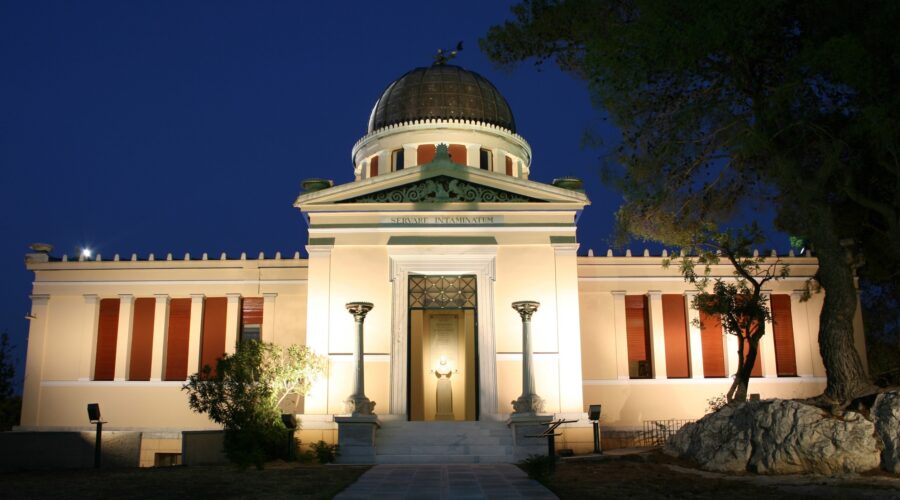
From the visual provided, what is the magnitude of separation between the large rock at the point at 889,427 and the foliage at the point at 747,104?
151cm

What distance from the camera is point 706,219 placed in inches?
856

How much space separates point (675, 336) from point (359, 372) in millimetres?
11434

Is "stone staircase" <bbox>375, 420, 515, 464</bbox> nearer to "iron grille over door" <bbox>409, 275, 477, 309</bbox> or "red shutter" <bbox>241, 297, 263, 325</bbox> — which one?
"iron grille over door" <bbox>409, 275, 477, 309</bbox>

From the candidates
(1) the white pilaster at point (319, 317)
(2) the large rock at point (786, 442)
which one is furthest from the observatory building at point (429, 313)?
(2) the large rock at point (786, 442)

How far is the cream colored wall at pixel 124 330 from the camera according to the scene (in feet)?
91.4

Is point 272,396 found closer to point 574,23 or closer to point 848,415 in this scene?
point 574,23

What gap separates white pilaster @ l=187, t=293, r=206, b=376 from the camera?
2831 centimetres

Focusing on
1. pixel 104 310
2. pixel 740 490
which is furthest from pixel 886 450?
pixel 104 310

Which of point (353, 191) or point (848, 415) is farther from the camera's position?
point (353, 191)

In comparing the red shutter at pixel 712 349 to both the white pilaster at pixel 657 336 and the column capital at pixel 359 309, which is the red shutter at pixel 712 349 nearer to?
the white pilaster at pixel 657 336

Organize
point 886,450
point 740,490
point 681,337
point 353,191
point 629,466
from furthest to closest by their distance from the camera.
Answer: point 681,337 < point 353,191 < point 629,466 < point 886,450 < point 740,490

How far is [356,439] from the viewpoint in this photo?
827 inches

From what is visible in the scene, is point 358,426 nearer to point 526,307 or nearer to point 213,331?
point 526,307

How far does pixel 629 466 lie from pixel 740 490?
→ 399cm
